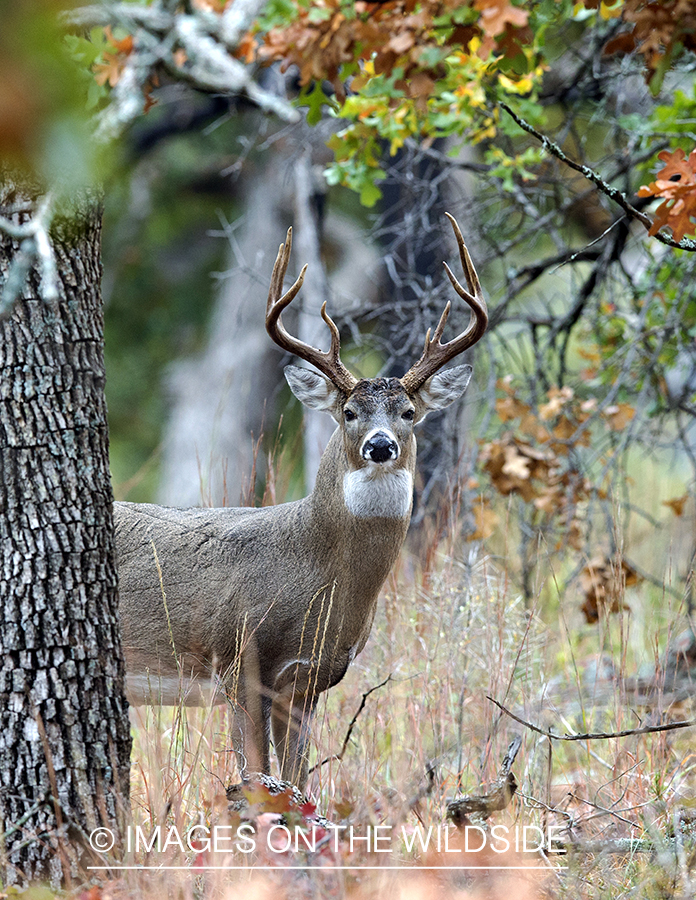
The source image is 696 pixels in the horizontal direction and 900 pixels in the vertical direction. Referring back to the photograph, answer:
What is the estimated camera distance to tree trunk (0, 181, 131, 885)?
9.31 ft

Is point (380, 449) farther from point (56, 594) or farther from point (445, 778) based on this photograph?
point (56, 594)

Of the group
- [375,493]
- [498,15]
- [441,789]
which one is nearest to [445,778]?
[441,789]

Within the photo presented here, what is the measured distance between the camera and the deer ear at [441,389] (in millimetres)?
4477

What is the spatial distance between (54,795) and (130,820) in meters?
0.23

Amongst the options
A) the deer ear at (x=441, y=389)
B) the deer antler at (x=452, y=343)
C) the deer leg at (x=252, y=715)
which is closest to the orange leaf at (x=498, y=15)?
the deer antler at (x=452, y=343)

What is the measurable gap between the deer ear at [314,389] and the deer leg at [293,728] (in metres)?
1.21

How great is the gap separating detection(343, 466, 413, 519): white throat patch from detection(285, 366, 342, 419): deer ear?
1.47ft

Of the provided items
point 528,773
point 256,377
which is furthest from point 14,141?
point 256,377

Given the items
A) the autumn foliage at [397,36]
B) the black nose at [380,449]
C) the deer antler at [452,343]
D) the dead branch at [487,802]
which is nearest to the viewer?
the dead branch at [487,802]

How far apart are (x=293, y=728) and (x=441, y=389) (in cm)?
161

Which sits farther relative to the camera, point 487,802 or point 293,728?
point 293,728

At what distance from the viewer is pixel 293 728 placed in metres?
3.96

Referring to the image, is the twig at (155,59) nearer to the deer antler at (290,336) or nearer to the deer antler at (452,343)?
the deer antler at (290,336)

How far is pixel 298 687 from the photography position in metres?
4.07
